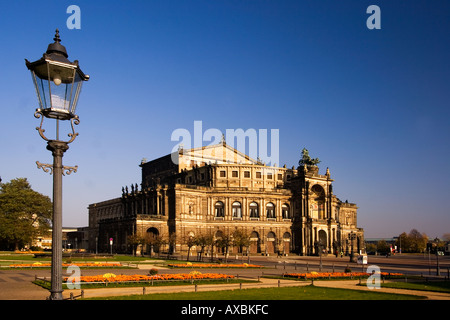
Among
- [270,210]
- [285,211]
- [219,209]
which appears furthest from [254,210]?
[285,211]

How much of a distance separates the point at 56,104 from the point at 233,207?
95.1 meters

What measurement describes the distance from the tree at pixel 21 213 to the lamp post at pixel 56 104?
8711 cm

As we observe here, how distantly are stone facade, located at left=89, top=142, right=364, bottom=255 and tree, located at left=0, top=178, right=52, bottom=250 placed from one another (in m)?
15.8

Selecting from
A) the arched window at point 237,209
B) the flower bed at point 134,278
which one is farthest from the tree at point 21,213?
the flower bed at point 134,278

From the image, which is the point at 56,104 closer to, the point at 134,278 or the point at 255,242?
the point at 134,278

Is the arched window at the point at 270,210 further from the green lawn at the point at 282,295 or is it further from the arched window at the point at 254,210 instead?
the green lawn at the point at 282,295

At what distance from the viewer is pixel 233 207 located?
106 m

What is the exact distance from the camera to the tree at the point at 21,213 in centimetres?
9162

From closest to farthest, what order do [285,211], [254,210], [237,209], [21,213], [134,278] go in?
[134,278]
[21,213]
[237,209]
[254,210]
[285,211]

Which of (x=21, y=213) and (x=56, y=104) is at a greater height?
(x=56, y=104)

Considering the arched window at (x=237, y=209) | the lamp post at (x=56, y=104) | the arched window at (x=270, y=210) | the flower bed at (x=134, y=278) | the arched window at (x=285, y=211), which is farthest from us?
the arched window at (x=285, y=211)

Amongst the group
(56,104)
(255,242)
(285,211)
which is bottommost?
(255,242)

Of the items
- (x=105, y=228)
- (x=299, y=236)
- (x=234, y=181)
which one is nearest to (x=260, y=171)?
(x=234, y=181)

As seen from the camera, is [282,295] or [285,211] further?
[285,211]
